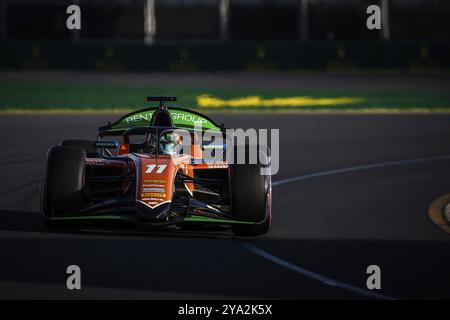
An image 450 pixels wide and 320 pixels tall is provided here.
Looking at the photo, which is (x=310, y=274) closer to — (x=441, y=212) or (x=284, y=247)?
(x=284, y=247)

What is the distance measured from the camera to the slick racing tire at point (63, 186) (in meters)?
11.0

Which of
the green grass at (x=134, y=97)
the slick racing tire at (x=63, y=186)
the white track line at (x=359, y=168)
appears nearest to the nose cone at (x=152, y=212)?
the slick racing tire at (x=63, y=186)

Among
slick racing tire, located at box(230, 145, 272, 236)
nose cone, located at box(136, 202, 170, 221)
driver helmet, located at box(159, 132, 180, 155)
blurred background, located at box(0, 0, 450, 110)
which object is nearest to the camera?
nose cone, located at box(136, 202, 170, 221)

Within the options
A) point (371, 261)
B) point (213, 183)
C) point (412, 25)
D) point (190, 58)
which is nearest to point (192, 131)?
point (213, 183)

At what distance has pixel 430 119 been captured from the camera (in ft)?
82.1

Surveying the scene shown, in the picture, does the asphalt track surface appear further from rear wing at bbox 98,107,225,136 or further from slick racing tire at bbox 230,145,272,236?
rear wing at bbox 98,107,225,136

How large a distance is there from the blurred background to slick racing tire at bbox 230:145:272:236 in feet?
31.1

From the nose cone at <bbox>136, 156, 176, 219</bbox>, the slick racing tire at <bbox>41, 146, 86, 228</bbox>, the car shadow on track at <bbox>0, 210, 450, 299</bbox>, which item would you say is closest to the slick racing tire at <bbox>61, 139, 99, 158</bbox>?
the car shadow on track at <bbox>0, 210, 450, 299</bbox>

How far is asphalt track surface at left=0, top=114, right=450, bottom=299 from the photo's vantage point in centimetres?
890

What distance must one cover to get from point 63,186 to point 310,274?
2.80 meters

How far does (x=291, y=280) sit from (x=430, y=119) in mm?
16338

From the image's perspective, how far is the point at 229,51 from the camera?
4103 centimetres

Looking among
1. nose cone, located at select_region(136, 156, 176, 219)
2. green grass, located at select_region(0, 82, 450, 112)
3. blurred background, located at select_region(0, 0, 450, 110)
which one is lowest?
nose cone, located at select_region(136, 156, 176, 219)

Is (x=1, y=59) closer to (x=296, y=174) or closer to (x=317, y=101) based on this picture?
(x=317, y=101)
